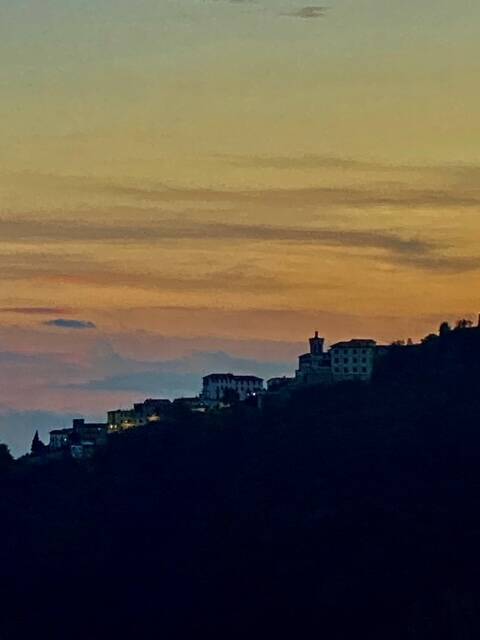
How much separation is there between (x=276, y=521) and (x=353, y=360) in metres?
30.3

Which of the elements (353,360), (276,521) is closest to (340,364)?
(353,360)

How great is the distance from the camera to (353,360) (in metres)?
147

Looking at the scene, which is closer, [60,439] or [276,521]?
[276,521]

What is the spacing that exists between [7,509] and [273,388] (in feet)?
58.2

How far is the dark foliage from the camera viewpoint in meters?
105

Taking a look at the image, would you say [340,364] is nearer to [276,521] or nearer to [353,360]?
[353,360]

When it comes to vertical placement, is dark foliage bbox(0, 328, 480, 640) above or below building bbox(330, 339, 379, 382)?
below

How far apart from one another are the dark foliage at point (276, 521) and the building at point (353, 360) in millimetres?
1988

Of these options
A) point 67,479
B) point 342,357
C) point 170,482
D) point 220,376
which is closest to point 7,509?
point 67,479

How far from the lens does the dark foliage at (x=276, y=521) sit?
105 meters

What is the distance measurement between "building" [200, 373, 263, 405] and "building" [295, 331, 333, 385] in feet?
16.1

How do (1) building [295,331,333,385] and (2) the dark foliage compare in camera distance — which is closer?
(2) the dark foliage

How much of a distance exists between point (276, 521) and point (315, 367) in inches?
1192

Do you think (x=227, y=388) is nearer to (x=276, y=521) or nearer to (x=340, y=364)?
(x=340, y=364)
